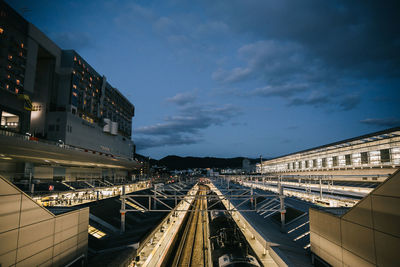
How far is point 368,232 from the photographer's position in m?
7.12

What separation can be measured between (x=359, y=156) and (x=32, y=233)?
50.7 meters

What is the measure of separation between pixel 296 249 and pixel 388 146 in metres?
33.8

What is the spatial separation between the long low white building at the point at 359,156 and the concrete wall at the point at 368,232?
32302 mm

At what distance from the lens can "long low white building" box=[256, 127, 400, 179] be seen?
33688mm

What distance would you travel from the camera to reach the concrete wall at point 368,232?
6.04 meters

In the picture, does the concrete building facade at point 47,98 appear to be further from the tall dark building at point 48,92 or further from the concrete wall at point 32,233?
the concrete wall at point 32,233

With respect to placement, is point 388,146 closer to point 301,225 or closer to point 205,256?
point 301,225

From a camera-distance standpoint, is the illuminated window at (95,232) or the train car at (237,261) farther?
the illuminated window at (95,232)

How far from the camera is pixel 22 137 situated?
36.6 m

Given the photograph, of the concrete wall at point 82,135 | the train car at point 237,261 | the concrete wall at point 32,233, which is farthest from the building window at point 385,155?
the concrete wall at point 82,135

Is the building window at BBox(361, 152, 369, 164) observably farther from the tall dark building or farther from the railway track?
the tall dark building

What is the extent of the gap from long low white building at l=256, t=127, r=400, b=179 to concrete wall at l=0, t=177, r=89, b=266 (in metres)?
41.7

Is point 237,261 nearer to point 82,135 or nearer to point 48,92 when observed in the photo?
point 82,135

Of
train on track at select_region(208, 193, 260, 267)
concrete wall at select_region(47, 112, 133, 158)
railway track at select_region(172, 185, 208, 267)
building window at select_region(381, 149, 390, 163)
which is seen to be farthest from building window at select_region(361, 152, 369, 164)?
concrete wall at select_region(47, 112, 133, 158)
